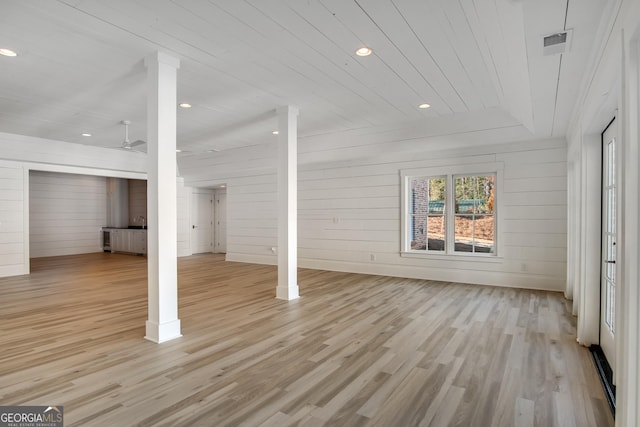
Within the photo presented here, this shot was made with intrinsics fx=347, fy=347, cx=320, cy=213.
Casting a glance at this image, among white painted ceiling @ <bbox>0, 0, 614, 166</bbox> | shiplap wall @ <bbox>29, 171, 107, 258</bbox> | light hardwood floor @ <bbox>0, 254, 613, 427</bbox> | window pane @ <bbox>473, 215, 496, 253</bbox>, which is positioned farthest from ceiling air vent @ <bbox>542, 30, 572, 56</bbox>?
shiplap wall @ <bbox>29, 171, 107, 258</bbox>

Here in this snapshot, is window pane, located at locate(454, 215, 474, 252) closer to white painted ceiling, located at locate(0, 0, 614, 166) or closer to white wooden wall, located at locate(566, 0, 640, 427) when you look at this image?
white painted ceiling, located at locate(0, 0, 614, 166)

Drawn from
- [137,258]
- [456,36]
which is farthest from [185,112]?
[137,258]

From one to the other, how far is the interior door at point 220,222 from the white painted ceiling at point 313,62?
17.6 ft

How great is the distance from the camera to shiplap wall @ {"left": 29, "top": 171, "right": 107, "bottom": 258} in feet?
33.5

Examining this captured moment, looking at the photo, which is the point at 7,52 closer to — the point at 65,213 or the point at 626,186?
the point at 626,186

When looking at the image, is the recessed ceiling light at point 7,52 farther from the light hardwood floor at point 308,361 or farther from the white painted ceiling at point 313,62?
the light hardwood floor at point 308,361

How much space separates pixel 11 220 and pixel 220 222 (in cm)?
516

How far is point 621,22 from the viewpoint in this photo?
5.78ft

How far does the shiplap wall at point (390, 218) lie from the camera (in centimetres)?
559

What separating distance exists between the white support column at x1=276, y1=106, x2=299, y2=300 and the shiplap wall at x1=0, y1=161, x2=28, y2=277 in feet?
19.9

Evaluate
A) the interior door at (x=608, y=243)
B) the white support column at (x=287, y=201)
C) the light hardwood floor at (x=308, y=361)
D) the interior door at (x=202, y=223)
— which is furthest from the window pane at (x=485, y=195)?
the interior door at (x=202, y=223)

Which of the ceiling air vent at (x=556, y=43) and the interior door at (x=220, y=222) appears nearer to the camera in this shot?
the ceiling air vent at (x=556, y=43)

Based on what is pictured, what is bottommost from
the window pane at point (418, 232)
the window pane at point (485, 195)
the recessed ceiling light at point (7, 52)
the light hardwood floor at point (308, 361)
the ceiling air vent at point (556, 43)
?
the light hardwood floor at point (308, 361)

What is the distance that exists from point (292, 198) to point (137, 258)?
7.16 metres
